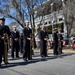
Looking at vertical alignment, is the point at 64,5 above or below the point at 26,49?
above

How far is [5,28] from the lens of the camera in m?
12.8

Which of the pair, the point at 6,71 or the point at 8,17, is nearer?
the point at 6,71

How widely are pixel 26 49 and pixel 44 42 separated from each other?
2.13 meters

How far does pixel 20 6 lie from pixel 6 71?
2744cm

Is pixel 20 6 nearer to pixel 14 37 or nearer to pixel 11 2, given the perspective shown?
pixel 11 2

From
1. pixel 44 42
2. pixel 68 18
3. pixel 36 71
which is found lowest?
pixel 36 71

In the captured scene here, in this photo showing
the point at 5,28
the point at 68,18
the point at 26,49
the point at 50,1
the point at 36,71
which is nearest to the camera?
the point at 36,71

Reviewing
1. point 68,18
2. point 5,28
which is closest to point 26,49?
point 5,28

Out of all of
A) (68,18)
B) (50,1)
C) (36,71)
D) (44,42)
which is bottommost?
(36,71)

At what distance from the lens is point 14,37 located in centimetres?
1708

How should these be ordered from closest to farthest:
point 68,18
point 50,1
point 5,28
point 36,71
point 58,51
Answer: point 36,71 → point 5,28 → point 58,51 → point 68,18 → point 50,1

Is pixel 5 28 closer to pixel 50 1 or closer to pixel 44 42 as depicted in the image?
pixel 44 42

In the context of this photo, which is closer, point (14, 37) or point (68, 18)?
point (14, 37)

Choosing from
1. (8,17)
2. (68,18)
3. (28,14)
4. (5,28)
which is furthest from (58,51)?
(8,17)
